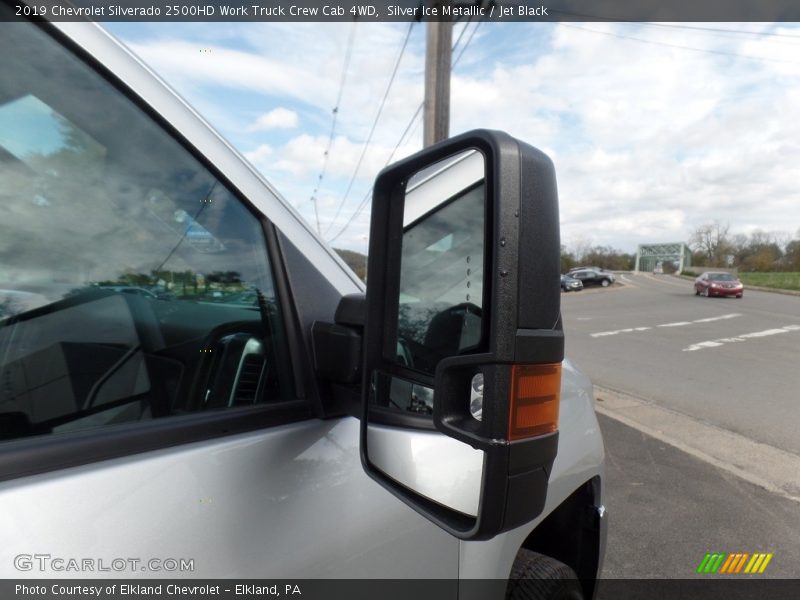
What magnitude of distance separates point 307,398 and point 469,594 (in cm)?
66

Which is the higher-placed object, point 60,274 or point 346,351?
point 60,274

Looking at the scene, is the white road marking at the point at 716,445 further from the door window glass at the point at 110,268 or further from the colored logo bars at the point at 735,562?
the door window glass at the point at 110,268

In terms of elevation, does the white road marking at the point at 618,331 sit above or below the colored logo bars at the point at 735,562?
below

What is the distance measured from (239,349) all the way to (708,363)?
37.2ft

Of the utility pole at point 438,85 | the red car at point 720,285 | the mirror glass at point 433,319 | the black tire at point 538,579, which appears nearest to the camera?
the mirror glass at point 433,319

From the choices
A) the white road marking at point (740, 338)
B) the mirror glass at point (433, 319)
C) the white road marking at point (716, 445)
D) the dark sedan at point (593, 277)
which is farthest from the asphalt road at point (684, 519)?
the dark sedan at point (593, 277)

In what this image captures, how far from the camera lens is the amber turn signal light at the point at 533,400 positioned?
27.2 inches

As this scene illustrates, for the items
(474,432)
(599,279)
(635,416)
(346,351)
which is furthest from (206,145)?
(599,279)

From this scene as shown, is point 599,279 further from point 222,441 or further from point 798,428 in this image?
point 222,441

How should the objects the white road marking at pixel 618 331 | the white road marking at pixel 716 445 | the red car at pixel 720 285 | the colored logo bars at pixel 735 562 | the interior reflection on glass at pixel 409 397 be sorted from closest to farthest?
the interior reflection on glass at pixel 409 397 < the colored logo bars at pixel 735 562 < the white road marking at pixel 716 445 < the white road marking at pixel 618 331 < the red car at pixel 720 285

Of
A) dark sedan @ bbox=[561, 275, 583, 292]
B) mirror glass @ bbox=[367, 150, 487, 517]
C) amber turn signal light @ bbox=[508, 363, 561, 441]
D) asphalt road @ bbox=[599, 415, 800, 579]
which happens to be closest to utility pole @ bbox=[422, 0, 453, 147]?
asphalt road @ bbox=[599, 415, 800, 579]

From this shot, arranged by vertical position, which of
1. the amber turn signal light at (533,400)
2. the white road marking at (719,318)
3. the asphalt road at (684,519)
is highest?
the amber turn signal light at (533,400)

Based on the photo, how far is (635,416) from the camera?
6543 millimetres

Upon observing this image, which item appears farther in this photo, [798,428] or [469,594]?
[798,428]
